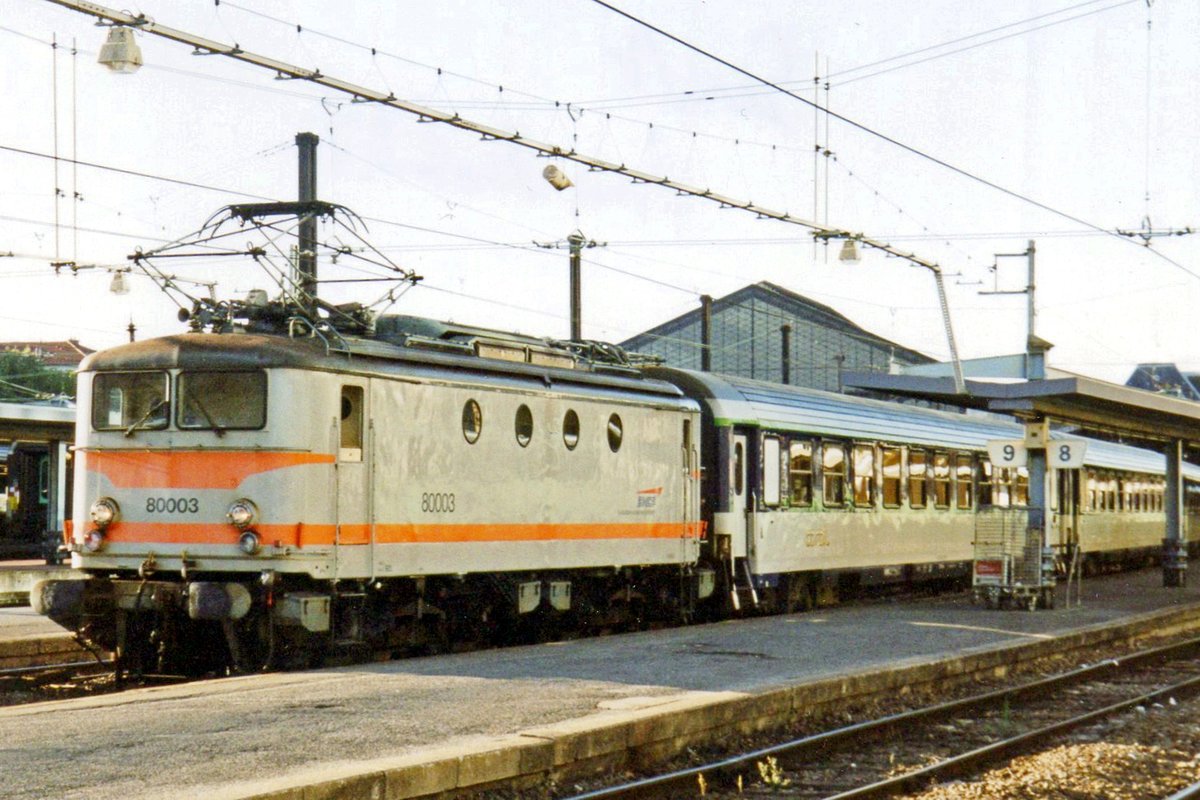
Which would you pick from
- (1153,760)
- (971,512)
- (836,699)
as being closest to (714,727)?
(836,699)

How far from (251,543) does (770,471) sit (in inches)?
375

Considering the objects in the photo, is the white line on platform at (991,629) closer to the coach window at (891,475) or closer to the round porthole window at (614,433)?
the round porthole window at (614,433)

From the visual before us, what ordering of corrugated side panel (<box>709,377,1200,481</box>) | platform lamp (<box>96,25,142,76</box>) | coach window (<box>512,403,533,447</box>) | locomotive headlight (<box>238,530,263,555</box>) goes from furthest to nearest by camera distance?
1. corrugated side panel (<box>709,377,1200,481</box>)
2. coach window (<box>512,403,533,447</box>)
3. locomotive headlight (<box>238,530,263,555</box>)
4. platform lamp (<box>96,25,142,76</box>)

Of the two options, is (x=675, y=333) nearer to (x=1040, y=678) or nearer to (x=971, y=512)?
(x=971, y=512)

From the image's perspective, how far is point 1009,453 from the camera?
72.9ft

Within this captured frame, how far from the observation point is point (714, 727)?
10.9 m

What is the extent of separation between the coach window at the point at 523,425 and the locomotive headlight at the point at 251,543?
3.46 metres

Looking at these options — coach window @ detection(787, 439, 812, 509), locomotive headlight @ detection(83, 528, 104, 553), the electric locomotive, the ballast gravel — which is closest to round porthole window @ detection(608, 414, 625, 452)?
the electric locomotive

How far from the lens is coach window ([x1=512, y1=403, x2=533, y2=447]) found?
1578cm

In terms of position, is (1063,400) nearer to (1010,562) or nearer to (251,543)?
(1010,562)

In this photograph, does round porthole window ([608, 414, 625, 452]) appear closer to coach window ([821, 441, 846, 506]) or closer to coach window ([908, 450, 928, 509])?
coach window ([821, 441, 846, 506])

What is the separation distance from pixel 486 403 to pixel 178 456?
316 cm

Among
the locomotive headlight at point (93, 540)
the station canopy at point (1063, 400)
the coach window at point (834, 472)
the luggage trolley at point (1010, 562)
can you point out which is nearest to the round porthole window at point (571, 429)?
the locomotive headlight at point (93, 540)

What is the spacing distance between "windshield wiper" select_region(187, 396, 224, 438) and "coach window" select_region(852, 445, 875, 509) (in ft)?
40.0
